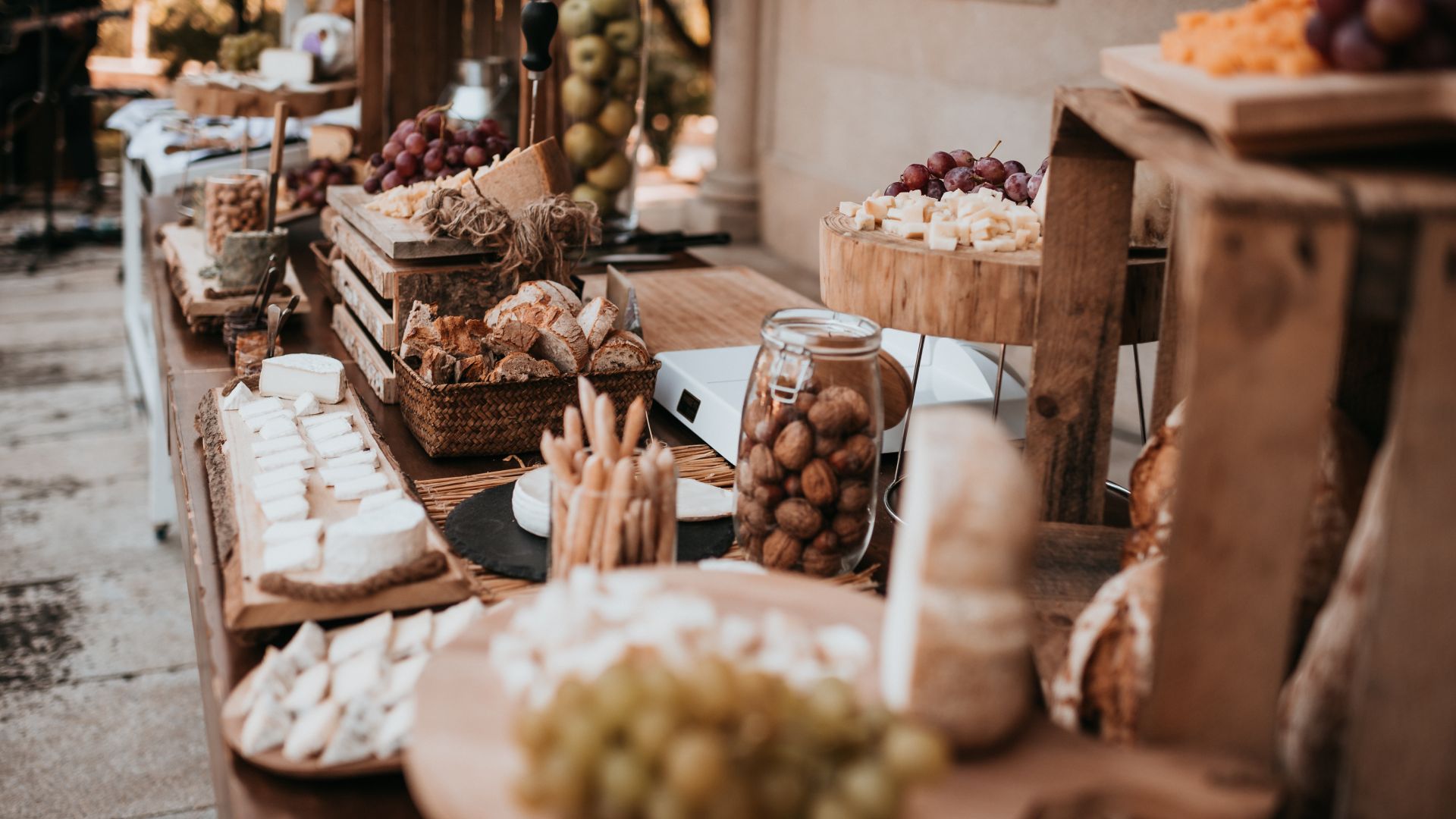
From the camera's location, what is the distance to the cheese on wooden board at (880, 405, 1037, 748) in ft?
2.40

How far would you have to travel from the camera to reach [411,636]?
3.59 feet

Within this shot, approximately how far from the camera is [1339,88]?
0.72 meters

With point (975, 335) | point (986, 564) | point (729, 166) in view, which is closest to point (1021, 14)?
point (729, 166)

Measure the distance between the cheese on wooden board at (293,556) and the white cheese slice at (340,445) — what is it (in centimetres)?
27

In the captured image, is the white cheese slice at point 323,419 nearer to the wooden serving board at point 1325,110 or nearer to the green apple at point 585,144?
the wooden serving board at point 1325,110

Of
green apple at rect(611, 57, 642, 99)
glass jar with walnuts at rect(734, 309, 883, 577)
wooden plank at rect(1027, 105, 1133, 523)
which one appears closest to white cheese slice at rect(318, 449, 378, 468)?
glass jar with walnuts at rect(734, 309, 883, 577)

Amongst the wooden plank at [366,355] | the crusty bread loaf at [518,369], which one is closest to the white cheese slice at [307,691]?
the crusty bread loaf at [518,369]

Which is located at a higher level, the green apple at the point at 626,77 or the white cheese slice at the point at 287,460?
the green apple at the point at 626,77

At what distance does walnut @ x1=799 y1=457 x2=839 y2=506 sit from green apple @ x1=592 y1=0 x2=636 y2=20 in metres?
2.36

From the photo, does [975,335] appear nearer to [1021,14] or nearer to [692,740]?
[692,740]

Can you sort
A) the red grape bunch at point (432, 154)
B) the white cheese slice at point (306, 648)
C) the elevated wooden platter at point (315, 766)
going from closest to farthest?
the elevated wooden platter at point (315, 766) → the white cheese slice at point (306, 648) → the red grape bunch at point (432, 154)

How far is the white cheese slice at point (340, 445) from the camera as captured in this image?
1468 millimetres

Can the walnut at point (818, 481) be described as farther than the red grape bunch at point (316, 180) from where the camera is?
No

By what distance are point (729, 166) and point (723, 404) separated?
4871 mm
